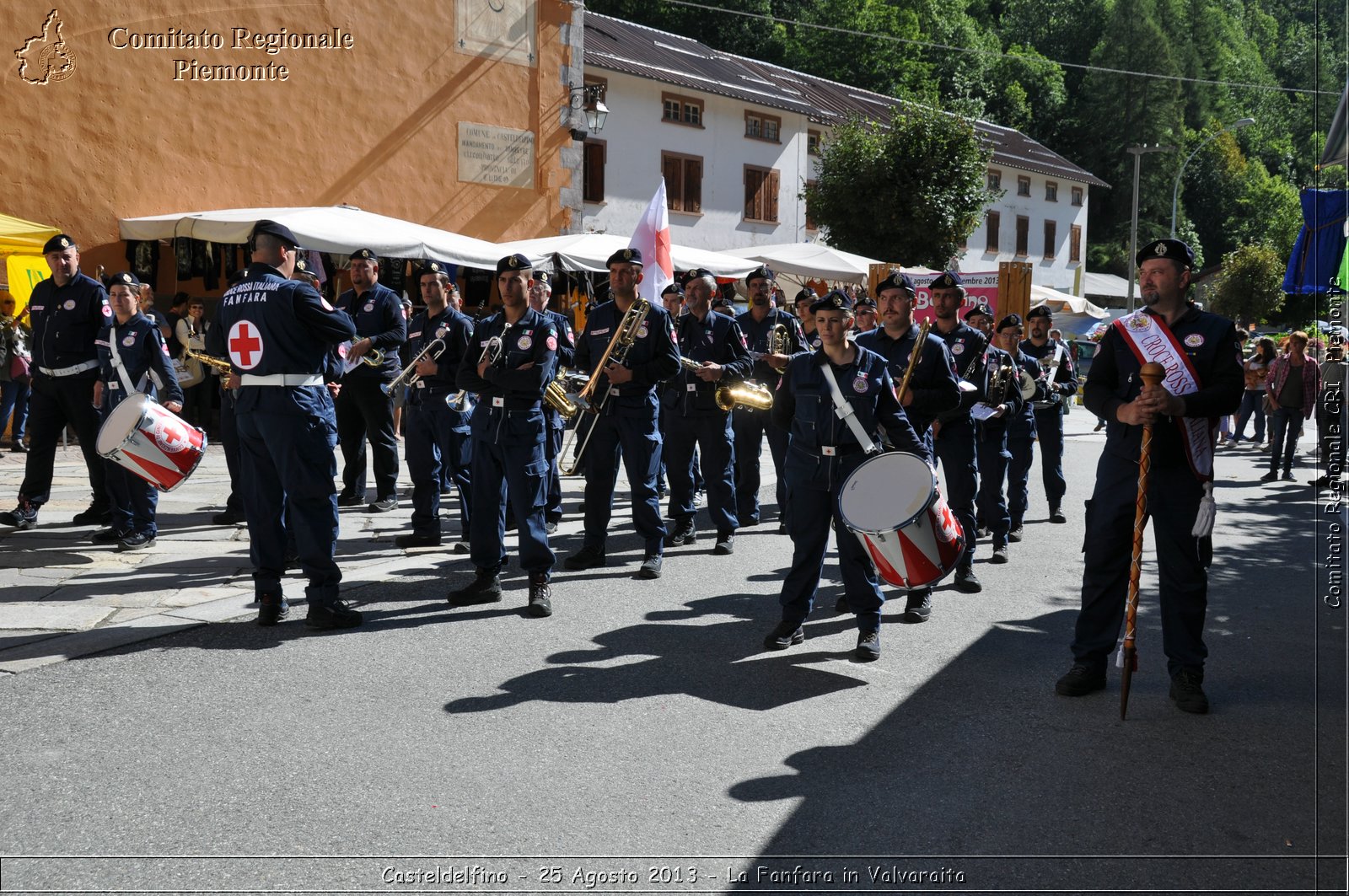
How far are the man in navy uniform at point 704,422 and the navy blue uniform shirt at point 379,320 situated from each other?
221 centimetres

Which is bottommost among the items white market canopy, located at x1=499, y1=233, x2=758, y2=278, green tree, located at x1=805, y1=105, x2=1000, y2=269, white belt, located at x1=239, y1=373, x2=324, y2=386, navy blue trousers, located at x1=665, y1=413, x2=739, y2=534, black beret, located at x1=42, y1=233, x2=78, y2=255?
navy blue trousers, located at x1=665, y1=413, x2=739, y2=534

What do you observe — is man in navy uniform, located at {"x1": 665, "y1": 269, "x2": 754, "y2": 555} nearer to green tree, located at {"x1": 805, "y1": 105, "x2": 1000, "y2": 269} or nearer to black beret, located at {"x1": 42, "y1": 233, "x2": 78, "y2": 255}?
black beret, located at {"x1": 42, "y1": 233, "x2": 78, "y2": 255}

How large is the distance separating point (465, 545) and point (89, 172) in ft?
32.5

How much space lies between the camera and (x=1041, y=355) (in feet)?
35.9

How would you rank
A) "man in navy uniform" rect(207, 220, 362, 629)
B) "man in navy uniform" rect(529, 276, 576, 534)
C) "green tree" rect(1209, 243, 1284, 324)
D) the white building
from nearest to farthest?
1. "man in navy uniform" rect(207, 220, 362, 629)
2. "man in navy uniform" rect(529, 276, 576, 534)
3. the white building
4. "green tree" rect(1209, 243, 1284, 324)

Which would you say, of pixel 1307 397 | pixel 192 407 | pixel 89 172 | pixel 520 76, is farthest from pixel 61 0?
pixel 1307 397

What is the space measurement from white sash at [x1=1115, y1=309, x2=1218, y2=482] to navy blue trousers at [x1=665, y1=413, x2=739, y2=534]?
4.19 metres

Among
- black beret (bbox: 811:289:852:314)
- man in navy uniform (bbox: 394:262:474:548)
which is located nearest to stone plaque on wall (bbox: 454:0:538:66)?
man in navy uniform (bbox: 394:262:474:548)

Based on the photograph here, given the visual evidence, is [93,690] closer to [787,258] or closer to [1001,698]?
[1001,698]

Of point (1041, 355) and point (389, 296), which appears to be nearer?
point (389, 296)

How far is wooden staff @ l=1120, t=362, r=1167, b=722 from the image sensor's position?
196 inches

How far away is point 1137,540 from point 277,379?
14.0ft

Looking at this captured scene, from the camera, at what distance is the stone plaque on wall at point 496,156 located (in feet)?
64.6

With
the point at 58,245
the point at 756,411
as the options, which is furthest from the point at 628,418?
the point at 58,245
